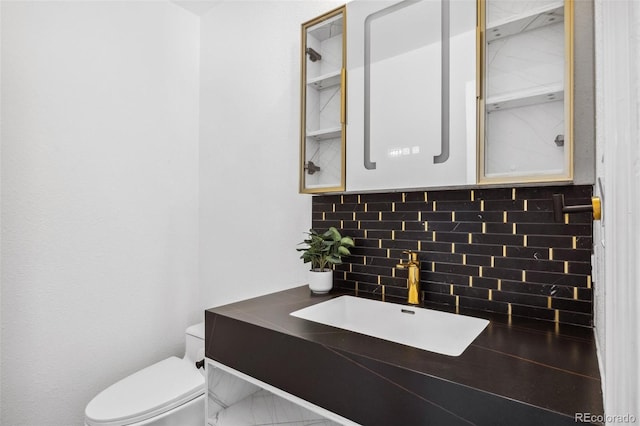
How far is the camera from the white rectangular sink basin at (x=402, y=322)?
1.04m

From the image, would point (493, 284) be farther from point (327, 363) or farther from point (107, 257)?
point (107, 257)

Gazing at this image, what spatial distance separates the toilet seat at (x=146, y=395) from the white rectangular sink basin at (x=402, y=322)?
2.46ft

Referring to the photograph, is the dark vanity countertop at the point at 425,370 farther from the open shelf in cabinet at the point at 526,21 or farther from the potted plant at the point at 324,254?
the open shelf in cabinet at the point at 526,21

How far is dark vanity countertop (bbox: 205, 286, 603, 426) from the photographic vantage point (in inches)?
23.5

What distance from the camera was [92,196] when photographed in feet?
5.61

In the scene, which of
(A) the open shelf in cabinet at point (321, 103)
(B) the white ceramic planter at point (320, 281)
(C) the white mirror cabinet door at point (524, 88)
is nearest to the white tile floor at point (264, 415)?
(B) the white ceramic planter at point (320, 281)

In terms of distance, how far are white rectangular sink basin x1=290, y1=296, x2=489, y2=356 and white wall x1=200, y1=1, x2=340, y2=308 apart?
406mm

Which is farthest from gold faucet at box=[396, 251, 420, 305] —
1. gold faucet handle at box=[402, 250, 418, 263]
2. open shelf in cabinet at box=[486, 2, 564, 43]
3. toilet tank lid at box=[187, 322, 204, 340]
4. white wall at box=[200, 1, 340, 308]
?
toilet tank lid at box=[187, 322, 204, 340]

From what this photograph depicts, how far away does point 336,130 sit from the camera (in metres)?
1.42

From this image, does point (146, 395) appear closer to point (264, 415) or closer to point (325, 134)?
point (264, 415)

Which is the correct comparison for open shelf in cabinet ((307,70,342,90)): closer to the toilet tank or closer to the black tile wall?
the black tile wall

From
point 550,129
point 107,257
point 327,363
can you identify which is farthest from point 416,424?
point 107,257

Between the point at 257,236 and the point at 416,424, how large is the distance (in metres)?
1.29

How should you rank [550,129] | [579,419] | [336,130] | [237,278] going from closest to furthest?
1. [579,419]
2. [550,129]
3. [336,130]
4. [237,278]
